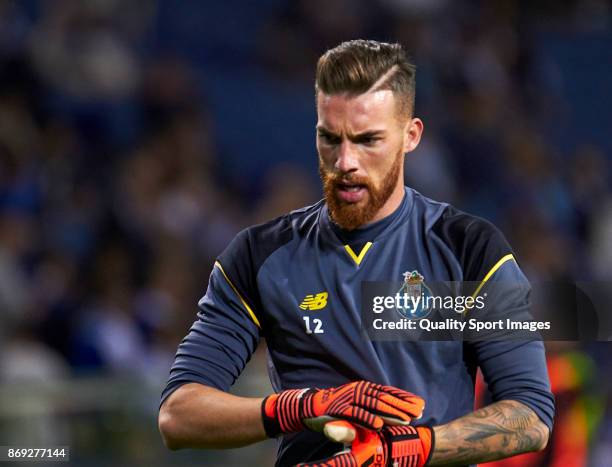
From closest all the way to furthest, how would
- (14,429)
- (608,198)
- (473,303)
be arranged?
(473,303) < (14,429) < (608,198)

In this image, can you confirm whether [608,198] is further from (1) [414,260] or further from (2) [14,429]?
(1) [414,260]

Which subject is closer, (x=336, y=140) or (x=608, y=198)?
(x=336, y=140)

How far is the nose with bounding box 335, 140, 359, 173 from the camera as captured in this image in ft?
10.4

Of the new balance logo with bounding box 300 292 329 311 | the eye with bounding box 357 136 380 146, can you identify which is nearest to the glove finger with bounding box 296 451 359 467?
the new balance logo with bounding box 300 292 329 311

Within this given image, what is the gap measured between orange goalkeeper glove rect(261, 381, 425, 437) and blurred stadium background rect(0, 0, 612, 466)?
2.55 meters

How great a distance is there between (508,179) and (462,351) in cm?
598

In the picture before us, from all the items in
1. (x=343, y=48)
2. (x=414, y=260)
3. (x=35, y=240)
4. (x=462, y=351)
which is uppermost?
(x=35, y=240)

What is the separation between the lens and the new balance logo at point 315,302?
10.5ft

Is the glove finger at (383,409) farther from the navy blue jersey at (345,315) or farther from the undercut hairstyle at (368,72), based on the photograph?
the undercut hairstyle at (368,72)

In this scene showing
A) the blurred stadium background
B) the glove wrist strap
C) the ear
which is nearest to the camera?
the glove wrist strap

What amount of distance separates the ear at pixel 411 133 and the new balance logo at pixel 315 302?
1.64ft

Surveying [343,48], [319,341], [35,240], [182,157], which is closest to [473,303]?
[319,341]

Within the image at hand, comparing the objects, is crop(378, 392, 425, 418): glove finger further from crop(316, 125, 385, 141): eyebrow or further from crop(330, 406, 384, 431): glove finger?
crop(316, 125, 385, 141): eyebrow

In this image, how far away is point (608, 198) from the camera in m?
8.83
